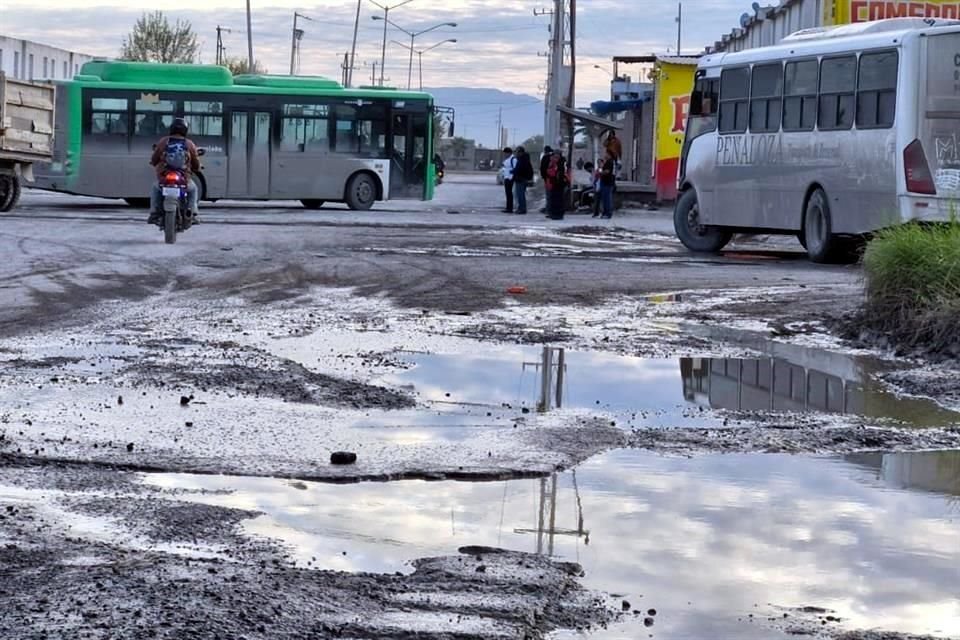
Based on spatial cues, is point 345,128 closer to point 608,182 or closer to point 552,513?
point 608,182

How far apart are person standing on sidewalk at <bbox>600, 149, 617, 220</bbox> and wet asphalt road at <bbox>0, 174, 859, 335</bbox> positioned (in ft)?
18.5

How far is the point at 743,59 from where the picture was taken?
79.6 feet

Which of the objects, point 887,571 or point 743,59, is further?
point 743,59

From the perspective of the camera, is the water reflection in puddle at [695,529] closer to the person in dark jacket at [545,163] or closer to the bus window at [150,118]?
the person in dark jacket at [545,163]

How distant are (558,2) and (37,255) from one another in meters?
28.7

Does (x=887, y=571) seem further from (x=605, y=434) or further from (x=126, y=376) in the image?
(x=126, y=376)

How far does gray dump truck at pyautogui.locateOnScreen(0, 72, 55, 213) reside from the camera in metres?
28.1

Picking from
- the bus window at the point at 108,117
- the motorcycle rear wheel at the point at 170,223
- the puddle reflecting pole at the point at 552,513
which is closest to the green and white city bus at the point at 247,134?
the bus window at the point at 108,117

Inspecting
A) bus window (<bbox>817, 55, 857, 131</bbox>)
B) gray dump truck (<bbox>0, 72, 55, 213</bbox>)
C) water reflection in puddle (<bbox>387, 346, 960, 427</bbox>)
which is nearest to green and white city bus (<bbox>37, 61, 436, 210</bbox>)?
gray dump truck (<bbox>0, 72, 55, 213</bbox>)

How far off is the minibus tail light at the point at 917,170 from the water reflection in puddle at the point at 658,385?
8.85 meters

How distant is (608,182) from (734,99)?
12.4 m

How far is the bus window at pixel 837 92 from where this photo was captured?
21.5 m

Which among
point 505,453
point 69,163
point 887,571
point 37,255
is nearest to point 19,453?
point 505,453

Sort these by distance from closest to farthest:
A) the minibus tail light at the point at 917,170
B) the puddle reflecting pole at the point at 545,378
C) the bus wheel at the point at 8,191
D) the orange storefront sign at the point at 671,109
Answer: the puddle reflecting pole at the point at 545,378 → the minibus tail light at the point at 917,170 → the bus wheel at the point at 8,191 → the orange storefront sign at the point at 671,109
